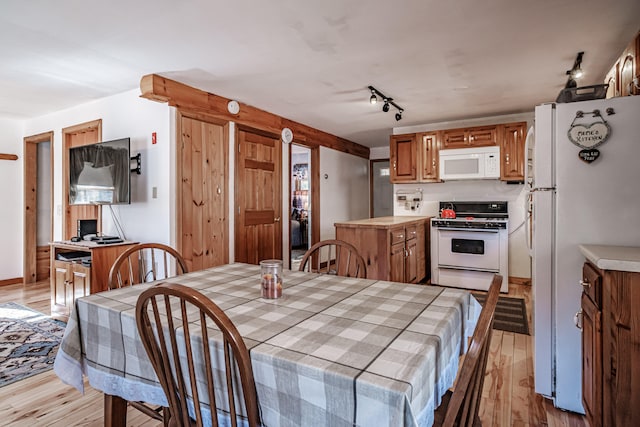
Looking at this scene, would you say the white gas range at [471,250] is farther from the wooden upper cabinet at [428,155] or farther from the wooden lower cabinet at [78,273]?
the wooden lower cabinet at [78,273]

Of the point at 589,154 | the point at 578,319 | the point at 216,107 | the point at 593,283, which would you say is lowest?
the point at 578,319

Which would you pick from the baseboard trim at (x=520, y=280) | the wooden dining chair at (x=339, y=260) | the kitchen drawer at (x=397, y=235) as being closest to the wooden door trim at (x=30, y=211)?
the wooden dining chair at (x=339, y=260)

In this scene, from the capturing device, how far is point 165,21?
2205mm

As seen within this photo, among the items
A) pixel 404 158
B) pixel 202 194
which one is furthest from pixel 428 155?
pixel 202 194

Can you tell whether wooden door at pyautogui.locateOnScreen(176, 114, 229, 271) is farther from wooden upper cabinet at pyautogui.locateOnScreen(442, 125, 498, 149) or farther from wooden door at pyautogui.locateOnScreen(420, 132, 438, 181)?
wooden upper cabinet at pyautogui.locateOnScreen(442, 125, 498, 149)

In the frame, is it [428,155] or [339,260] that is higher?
[428,155]

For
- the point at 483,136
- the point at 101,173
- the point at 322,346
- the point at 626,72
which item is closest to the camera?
the point at 322,346

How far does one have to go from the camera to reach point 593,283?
1526mm

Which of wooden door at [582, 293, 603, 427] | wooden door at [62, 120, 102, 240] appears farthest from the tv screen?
wooden door at [582, 293, 603, 427]

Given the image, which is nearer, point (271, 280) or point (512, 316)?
point (271, 280)

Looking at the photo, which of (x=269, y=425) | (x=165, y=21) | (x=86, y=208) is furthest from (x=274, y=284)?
(x=86, y=208)

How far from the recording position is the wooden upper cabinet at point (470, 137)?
4.55m

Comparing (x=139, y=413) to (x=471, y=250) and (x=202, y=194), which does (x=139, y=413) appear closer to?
(x=202, y=194)

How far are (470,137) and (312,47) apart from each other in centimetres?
294
